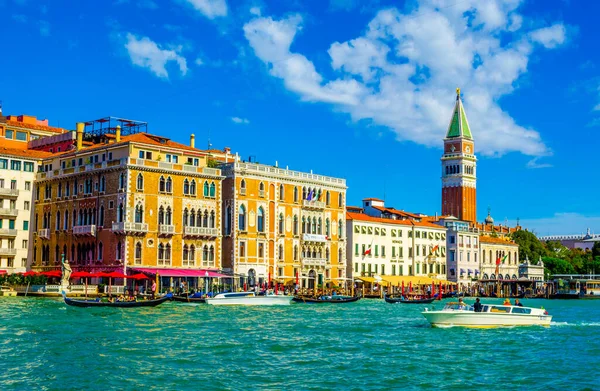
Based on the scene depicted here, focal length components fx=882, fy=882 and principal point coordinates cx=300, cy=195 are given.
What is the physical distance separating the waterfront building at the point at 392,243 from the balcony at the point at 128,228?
25.3m

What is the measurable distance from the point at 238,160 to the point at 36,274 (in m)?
18.4

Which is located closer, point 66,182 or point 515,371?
point 515,371

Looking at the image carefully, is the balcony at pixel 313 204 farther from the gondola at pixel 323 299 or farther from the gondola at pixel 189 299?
the gondola at pixel 189 299

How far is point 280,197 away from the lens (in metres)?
73.1

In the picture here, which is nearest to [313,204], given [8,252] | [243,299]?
[243,299]

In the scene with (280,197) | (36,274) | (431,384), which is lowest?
(431,384)

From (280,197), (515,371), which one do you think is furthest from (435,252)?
(515,371)

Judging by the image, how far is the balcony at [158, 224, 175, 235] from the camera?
208ft

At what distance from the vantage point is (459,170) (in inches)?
5202

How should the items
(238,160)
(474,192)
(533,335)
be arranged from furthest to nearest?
1. (474,192)
2. (238,160)
3. (533,335)

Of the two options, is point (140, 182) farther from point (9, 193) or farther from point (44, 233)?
point (9, 193)

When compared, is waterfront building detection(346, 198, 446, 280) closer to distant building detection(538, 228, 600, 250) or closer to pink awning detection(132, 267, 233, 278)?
pink awning detection(132, 267, 233, 278)

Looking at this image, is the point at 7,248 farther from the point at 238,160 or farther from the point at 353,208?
the point at 353,208

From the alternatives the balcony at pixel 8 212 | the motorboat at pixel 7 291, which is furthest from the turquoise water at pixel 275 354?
the balcony at pixel 8 212
